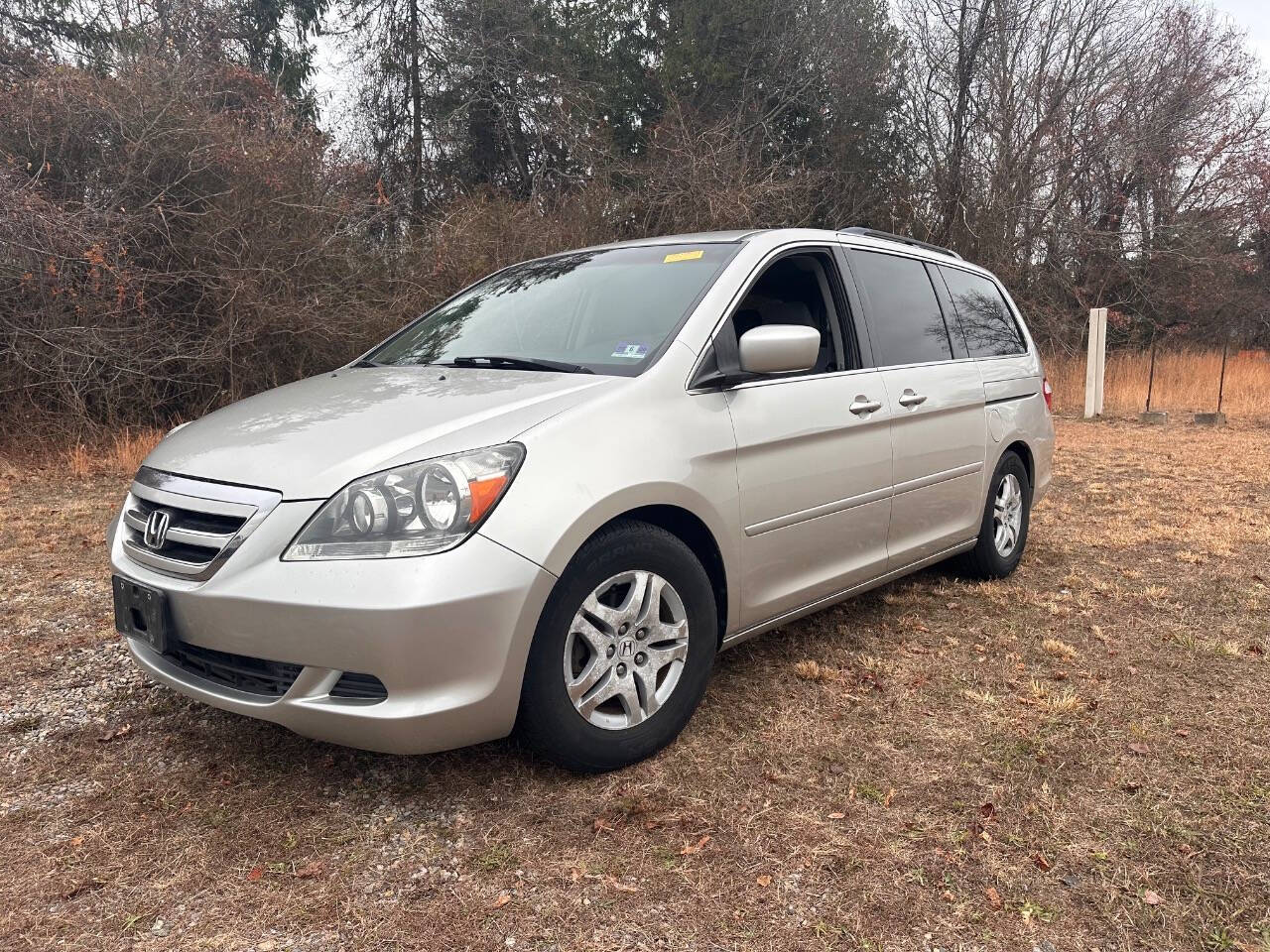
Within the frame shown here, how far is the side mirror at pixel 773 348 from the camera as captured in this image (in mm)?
2910

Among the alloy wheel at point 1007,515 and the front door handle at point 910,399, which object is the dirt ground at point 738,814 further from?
the front door handle at point 910,399

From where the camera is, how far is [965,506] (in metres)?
4.24

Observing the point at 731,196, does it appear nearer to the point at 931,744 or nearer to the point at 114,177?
the point at 114,177

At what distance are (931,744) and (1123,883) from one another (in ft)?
2.51

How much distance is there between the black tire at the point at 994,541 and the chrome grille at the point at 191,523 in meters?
3.43

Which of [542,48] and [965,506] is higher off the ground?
[542,48]

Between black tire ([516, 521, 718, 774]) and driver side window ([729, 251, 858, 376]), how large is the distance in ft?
3.37

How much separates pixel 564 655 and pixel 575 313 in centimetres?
144

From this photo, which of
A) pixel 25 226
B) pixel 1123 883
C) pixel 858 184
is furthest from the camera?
pixel 858 184

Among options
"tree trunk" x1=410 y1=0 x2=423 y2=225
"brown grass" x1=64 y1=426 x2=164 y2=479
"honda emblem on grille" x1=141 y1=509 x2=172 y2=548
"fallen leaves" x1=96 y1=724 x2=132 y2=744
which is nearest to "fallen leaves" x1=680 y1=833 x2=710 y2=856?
"honda emblem on grille" x1=141 y1=509 x2=172 y2=548

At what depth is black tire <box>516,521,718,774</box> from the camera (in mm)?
2406

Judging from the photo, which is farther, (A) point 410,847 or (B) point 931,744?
(B) point 931,744

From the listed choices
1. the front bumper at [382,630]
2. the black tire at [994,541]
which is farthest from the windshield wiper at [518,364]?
the black tire at [994,541]

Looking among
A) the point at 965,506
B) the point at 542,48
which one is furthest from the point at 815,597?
the point at 542,48
